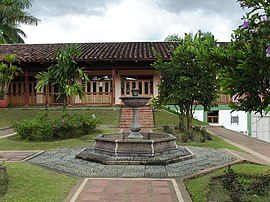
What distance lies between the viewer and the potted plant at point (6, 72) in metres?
19.2

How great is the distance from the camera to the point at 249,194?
4.51 meters

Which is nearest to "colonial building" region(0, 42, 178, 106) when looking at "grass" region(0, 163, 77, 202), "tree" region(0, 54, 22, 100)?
"tree" region(0, 54, 22, 100)

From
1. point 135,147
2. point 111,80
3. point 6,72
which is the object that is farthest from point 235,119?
point 6,72

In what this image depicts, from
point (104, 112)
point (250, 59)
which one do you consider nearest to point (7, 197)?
point (250, 59)

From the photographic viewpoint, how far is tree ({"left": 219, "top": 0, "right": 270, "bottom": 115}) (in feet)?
12.2

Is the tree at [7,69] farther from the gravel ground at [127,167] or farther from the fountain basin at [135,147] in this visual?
the fountain basin at [135,147]

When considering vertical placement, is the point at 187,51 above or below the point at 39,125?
above

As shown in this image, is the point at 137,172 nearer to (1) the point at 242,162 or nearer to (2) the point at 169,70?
(1) the point at 242,162

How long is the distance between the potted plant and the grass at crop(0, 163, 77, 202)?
14380 millimetres

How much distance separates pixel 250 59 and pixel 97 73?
719 inches

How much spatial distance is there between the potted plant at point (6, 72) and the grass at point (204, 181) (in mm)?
16029

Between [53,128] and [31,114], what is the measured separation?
7.78m

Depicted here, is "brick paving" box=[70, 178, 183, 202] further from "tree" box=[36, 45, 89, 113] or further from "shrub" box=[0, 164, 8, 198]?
"tree" box=[36, 45, 89, 113]

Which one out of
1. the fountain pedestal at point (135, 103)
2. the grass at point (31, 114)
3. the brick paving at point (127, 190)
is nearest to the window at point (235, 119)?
the grass at point (31, 114)
